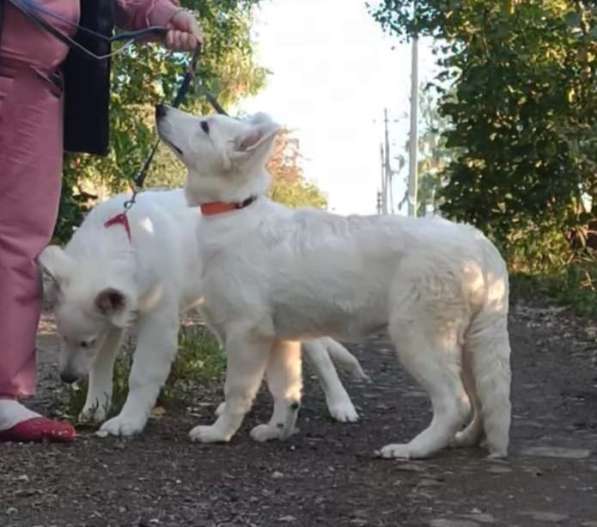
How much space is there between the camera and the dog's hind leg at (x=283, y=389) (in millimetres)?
5324

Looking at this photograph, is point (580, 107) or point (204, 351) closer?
point (204, 351)

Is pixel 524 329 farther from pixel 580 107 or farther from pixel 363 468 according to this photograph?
pixel 363 468

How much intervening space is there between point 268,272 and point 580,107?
9.01 meters

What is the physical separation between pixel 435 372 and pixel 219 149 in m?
1.35

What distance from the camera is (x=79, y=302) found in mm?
5059

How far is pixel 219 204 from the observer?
17.0ft

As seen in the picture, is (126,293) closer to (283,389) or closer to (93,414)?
(93,414)

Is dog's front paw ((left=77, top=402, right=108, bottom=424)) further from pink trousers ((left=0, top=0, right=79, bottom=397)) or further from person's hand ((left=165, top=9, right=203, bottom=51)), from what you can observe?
person's hand ((left=165, top=9, right=203, bottom=51))

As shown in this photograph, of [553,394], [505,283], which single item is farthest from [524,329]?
[505,283]

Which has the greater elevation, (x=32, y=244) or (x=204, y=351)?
(x=32, y=244)

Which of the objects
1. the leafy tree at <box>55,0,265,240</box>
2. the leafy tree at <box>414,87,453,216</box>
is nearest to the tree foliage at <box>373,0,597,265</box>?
the leafy tree at <box>414,87,453,216</box>

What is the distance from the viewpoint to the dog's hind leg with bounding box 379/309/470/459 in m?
4.81

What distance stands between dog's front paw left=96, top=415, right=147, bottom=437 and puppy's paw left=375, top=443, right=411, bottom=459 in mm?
1127

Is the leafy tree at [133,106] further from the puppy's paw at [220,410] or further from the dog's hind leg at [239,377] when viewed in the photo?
the dog's hind leg at [239,377]
